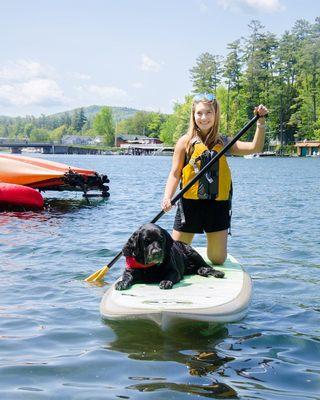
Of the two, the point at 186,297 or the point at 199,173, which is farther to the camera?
the point at 199,173

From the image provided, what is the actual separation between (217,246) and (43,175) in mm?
10911

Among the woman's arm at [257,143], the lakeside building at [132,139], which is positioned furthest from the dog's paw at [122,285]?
the lakeside building at [132,139]

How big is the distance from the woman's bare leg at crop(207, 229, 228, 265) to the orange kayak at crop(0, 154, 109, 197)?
1074 centimetres

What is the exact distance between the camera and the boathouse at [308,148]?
8161cm

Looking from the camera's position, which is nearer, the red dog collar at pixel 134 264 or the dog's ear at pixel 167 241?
the dog's ear at pixel 167 241

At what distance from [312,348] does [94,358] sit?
1.81 m

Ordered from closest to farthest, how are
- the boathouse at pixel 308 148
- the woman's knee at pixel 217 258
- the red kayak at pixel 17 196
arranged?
the woman's knee at pixel 217 258
the red kayak at pixel 17 196
the boathouse at pixel 308 148

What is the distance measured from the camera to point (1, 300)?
21.7 ft

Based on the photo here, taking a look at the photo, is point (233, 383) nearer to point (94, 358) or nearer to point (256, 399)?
point (256, 399)

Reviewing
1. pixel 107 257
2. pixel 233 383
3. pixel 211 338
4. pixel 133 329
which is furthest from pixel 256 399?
pixel 107 257

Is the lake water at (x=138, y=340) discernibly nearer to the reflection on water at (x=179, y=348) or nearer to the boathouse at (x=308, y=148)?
the reflection on water at (x=179, y=348)

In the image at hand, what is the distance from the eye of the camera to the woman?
20.9 feet

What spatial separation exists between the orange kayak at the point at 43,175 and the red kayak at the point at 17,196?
1.04m

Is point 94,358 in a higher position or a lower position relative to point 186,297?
lower
